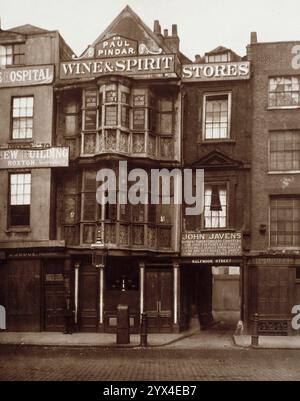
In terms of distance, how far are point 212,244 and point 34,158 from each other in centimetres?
804

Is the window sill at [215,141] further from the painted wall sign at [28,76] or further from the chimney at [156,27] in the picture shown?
the painted wall sign at [28,76]

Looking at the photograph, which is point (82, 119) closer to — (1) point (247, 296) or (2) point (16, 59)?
(2) point (16, 59)

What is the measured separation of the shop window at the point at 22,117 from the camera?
86.5 ft

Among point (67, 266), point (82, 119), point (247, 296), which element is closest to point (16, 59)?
point (82, 119)

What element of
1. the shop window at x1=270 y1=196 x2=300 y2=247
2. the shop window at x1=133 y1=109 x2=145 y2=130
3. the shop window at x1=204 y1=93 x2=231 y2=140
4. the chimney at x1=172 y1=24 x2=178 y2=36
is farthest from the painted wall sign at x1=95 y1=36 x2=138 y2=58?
the shop window at x1=270 y1=196 x2=300 y2=247

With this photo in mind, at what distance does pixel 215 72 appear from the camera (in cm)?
2539

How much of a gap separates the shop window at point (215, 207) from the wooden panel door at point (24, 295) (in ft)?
23.4

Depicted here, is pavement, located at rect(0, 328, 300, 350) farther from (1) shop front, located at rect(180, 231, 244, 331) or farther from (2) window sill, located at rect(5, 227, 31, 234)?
(2) window sill, located at rect(5, 227, 31, 234)

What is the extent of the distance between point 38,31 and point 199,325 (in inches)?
563

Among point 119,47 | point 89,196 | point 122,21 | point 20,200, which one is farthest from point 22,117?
point 122,21

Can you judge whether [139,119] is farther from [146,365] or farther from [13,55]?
[146,365]

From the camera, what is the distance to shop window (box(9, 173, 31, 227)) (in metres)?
26.1

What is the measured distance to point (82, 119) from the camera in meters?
25.6

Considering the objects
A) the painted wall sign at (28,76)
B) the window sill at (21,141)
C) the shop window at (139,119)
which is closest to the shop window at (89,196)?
the shop window at (139,119)
